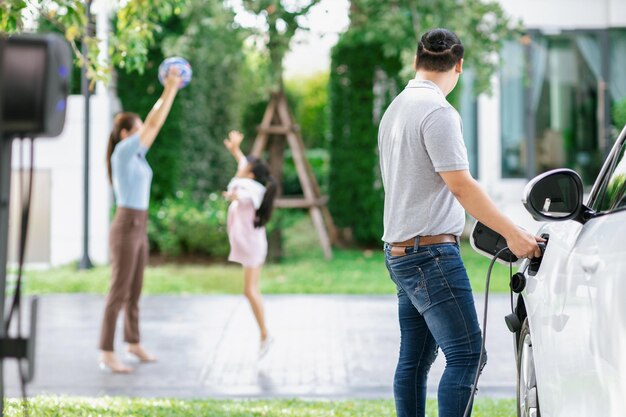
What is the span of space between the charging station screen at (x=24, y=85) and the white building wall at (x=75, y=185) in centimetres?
1154

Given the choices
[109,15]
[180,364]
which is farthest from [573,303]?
[109,15]

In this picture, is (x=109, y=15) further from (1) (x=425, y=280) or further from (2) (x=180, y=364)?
(1) (x=425, y=280)

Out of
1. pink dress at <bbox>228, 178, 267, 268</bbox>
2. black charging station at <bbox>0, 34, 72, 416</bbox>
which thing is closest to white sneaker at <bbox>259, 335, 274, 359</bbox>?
pink dress at <bbox>228, 178, 267, 268</bbox>

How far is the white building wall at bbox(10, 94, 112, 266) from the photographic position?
1433cm

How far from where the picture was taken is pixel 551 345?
146 inches

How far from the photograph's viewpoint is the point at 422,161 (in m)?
4.18

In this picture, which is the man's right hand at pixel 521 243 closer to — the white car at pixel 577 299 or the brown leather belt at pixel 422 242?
the white car at pixel 577 299

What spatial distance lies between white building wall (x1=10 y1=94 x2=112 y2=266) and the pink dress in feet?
21.1

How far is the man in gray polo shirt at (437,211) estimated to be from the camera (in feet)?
13.3

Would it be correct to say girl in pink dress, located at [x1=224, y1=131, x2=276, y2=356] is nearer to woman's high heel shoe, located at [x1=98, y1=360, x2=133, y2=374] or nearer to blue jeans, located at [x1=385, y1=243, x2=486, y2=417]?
woman's high heel shoe, located at [x1=98, y1=360, x2=133, y2=374]

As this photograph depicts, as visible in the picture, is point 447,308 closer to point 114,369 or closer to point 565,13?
point 114,369

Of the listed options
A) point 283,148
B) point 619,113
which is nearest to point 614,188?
point 283,148

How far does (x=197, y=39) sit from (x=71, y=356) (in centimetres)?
654

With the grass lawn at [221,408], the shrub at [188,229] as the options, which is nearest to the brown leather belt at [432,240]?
the grass lawn at [221,408]
